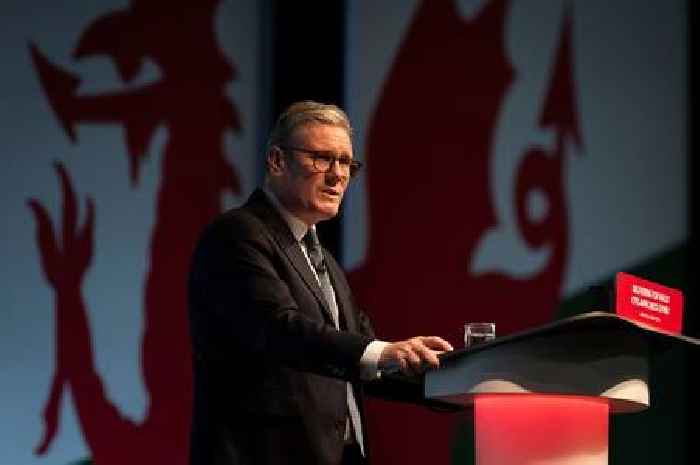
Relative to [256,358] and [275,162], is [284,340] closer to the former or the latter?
[256,358]

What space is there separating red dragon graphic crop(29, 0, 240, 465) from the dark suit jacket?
149 centimetres

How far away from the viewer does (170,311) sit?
398 centimetres

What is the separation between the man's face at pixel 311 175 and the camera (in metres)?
2.46

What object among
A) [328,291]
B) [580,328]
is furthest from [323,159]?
[580,328]

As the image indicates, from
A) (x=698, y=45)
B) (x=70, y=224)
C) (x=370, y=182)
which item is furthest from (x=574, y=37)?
(x=70, y=224)

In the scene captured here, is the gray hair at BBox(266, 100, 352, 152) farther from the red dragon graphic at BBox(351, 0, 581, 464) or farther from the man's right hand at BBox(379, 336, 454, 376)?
the red dragon graphic at BBox(351, 0, 581, 464)

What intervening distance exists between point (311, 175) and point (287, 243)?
15 cm

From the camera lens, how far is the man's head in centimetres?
246

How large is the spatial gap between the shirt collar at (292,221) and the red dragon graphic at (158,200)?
1.43 metres

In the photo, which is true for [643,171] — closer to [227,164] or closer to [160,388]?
[227,164]

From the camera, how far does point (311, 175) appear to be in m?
2.46

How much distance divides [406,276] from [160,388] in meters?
0.87

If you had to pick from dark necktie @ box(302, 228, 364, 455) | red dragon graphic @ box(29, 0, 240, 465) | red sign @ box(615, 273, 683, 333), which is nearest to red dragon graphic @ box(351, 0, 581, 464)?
red dragon graphic @ box(29, 0, 240, 465)

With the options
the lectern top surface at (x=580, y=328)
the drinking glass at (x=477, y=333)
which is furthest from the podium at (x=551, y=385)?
the drinking glass at (x=477, y=333)
